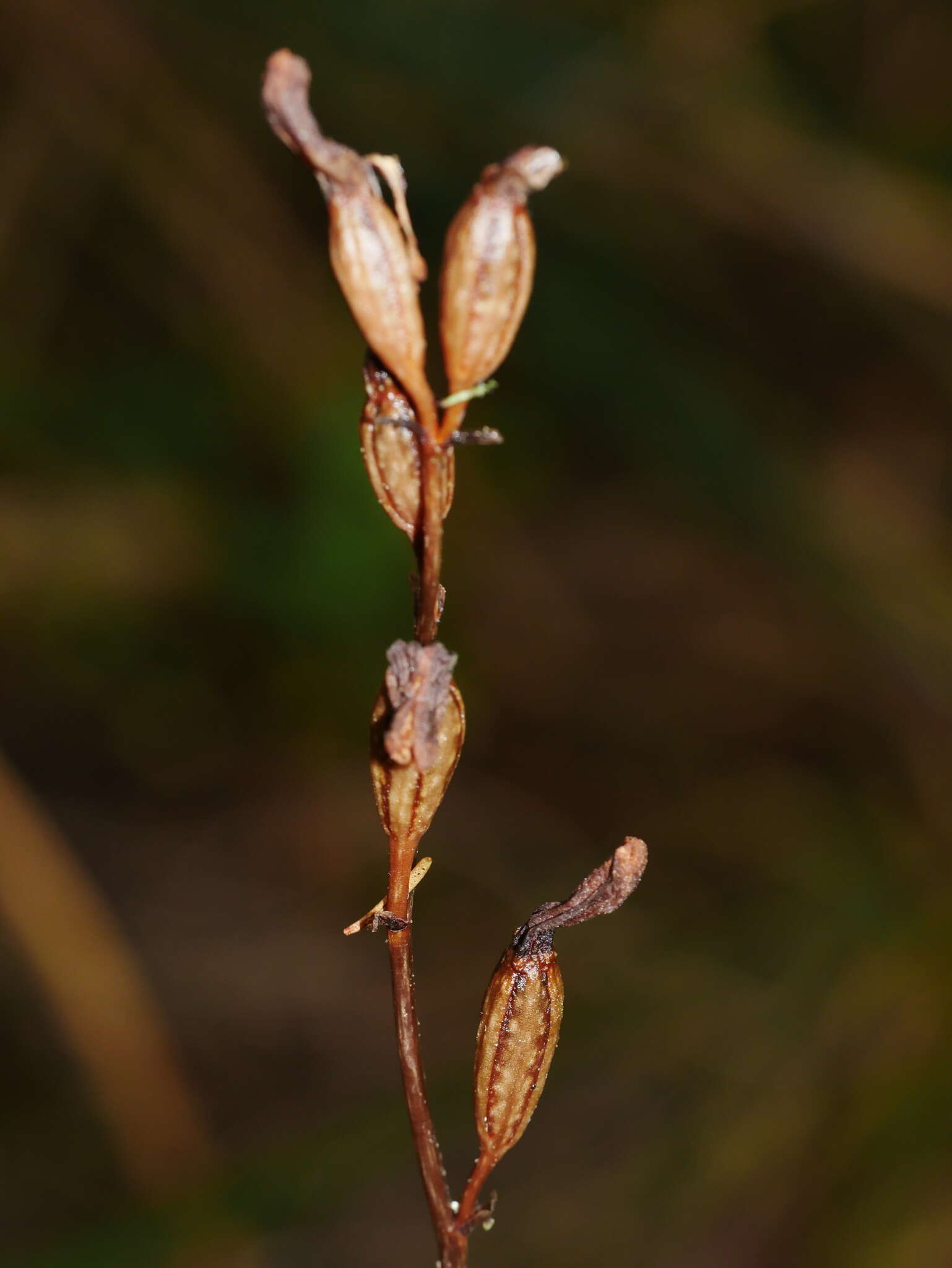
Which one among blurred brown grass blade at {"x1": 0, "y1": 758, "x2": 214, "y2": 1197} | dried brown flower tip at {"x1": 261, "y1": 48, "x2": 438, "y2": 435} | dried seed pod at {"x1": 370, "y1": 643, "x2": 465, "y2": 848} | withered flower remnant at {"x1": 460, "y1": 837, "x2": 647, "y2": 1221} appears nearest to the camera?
dried brown flower tip at {"x1": 261, "y1": 48, "x2": 438, "y2": 435}

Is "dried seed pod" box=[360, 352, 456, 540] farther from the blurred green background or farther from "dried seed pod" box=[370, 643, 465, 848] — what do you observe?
the blurred green background

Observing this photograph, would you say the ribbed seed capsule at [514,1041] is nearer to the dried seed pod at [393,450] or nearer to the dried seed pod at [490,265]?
the dried seed pod at [393,450]

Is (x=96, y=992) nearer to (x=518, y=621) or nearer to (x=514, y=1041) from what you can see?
(x=518, y=621)

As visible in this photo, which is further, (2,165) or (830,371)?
Result: (830,371)

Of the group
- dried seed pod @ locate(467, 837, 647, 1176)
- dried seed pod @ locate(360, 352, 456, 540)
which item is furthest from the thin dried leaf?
dried seed pod @ locate(467, 837, 647, 1176)

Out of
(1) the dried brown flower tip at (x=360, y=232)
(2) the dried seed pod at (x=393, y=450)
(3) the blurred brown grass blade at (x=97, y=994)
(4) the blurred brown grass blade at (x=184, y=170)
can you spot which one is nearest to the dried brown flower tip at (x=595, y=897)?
(2) the dried seed pod at (x=393, y=450)

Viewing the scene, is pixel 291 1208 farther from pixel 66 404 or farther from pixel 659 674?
pixel 66 404

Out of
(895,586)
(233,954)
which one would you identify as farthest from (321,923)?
(895,586)

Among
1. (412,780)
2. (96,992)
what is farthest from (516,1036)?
(96,992)
